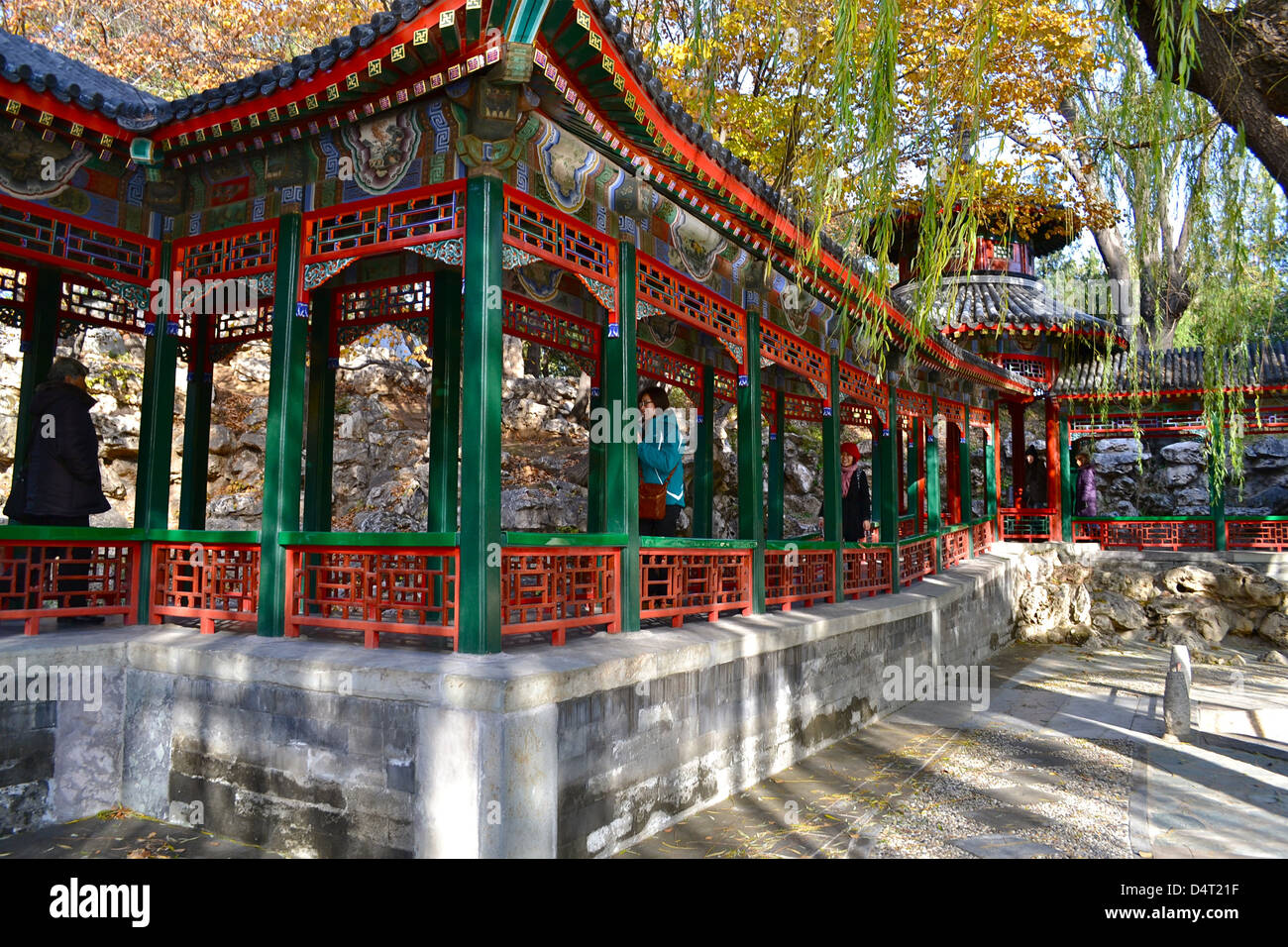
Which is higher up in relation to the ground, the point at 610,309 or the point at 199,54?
the point at 199,54

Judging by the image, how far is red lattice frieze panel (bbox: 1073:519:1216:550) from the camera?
51.7 feet

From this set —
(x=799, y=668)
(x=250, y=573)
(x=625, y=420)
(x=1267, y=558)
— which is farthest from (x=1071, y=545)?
(x=250, y=573)

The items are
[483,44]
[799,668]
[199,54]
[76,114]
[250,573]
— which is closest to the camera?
[483,44]

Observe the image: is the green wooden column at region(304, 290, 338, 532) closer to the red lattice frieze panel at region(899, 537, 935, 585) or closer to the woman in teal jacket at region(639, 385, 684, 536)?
the woman in teal jacket at region(639, 385, 684, 536)

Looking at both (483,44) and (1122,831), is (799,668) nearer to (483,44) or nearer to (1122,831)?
(1122,831)

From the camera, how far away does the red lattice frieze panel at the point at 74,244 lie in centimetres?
514

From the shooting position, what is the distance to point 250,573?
5285 mm

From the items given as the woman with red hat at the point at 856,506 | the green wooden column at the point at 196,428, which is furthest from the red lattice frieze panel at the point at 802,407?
the green wooden column at the point at 196,428

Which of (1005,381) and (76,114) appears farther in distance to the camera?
(1005,381)

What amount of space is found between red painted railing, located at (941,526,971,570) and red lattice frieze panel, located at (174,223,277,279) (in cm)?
1005

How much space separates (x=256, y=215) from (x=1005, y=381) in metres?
12.8

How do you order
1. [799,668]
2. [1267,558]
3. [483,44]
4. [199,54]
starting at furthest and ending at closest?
[1267,558] → [199,54] → [799,668] → [483,44]

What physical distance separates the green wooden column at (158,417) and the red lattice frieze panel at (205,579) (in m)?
0.30

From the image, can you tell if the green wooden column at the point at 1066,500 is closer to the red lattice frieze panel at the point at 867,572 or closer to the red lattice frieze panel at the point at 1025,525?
the red lattice frieze panel at the point at 1025,525
